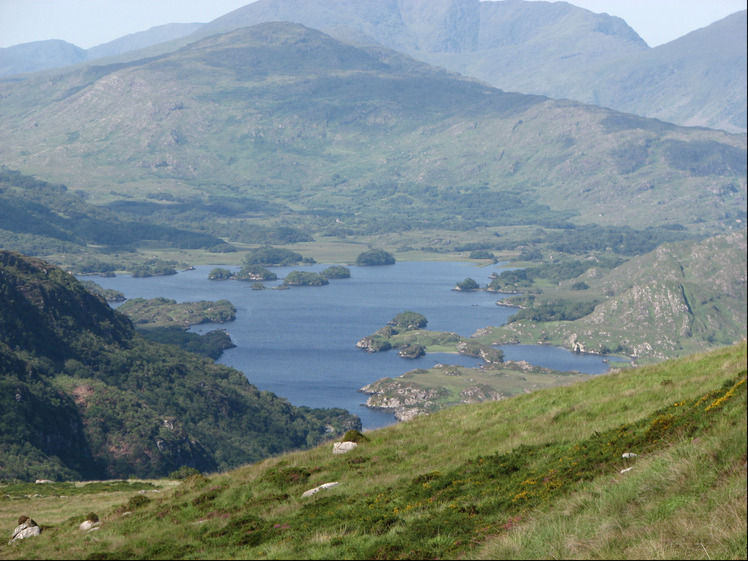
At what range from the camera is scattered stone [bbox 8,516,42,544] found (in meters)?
40.3

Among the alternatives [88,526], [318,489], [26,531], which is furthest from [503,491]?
[26,531]

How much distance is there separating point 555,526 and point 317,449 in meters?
24.3

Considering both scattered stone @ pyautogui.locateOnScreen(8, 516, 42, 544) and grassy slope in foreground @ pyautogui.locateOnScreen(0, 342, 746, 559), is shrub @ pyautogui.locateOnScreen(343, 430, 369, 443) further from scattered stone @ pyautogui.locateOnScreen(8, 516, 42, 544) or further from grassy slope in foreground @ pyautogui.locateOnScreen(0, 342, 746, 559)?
scattered stone @ pyautogui.locateOnScreen(8, 516, 42, 544)

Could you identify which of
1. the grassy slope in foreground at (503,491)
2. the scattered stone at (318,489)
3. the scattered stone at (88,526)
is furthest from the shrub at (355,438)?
the scattered stone at (88,526)

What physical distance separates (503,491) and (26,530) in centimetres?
2372

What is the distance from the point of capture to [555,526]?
24.2 metres

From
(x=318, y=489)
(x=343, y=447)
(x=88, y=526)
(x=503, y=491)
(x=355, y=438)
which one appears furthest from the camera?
(x=355, y=438)

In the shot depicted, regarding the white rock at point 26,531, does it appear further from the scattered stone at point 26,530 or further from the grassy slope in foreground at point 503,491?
the grassy slope in foreground at point 503,491

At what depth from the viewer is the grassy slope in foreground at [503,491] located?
76.1 ft

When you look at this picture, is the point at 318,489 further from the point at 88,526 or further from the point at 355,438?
the point at 88,526

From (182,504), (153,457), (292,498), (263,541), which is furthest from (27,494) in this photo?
(153,457)

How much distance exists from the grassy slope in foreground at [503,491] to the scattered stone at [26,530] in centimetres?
68

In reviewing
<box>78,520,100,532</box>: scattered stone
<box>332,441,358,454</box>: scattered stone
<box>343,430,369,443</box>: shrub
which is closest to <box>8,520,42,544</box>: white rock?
<box>78,520,100,532</box>: scattered stone

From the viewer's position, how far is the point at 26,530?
1604 inches
